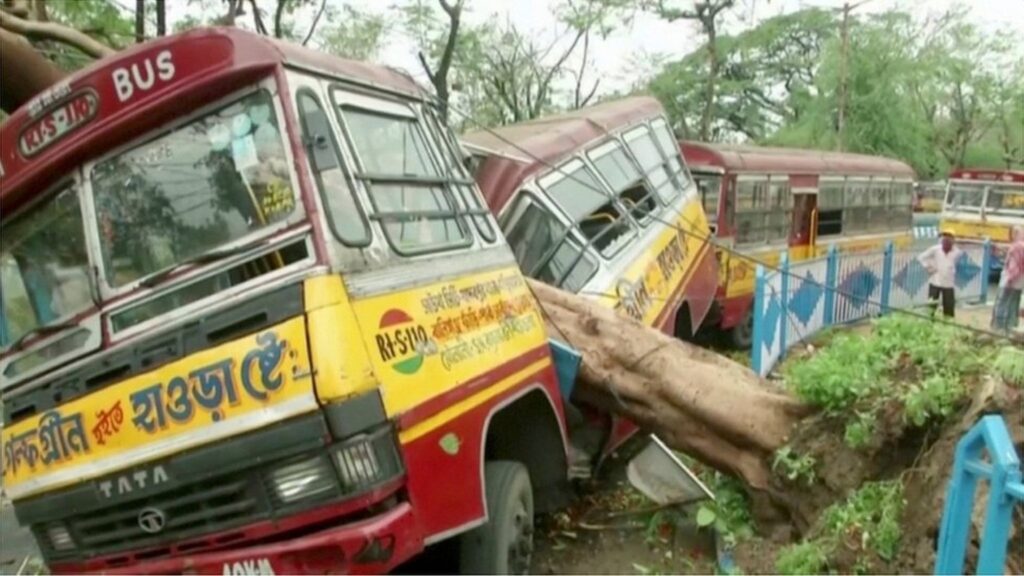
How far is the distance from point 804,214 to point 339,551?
1343cm

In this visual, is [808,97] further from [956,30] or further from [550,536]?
[550,536]

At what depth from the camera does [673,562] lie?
503 cm

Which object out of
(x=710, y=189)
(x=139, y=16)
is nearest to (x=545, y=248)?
(x=710, y=189)

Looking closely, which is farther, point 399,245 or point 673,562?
point 673,562

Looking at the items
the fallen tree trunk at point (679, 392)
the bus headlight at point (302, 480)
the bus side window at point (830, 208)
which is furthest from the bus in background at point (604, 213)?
the bus side window at point (830, 208)

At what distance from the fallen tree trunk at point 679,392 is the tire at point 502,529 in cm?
119

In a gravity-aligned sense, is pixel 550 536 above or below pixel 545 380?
below

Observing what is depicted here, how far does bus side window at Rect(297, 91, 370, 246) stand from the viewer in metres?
3.35

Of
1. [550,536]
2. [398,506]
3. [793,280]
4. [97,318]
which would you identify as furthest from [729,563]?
[793,280]

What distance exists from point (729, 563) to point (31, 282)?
11.9ft

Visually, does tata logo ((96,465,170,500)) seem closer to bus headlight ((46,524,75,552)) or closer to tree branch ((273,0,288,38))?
bus headlight ((46,524,75,552))

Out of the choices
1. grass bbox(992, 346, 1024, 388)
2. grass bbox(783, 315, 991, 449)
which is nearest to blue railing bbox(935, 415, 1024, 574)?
grass bbox(992, 346, 1024, 388)

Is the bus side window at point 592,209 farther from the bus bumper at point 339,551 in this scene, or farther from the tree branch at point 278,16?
→ the tree branch at point 278,16

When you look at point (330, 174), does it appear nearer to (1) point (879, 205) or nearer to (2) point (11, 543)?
(2) point (11, 543)
